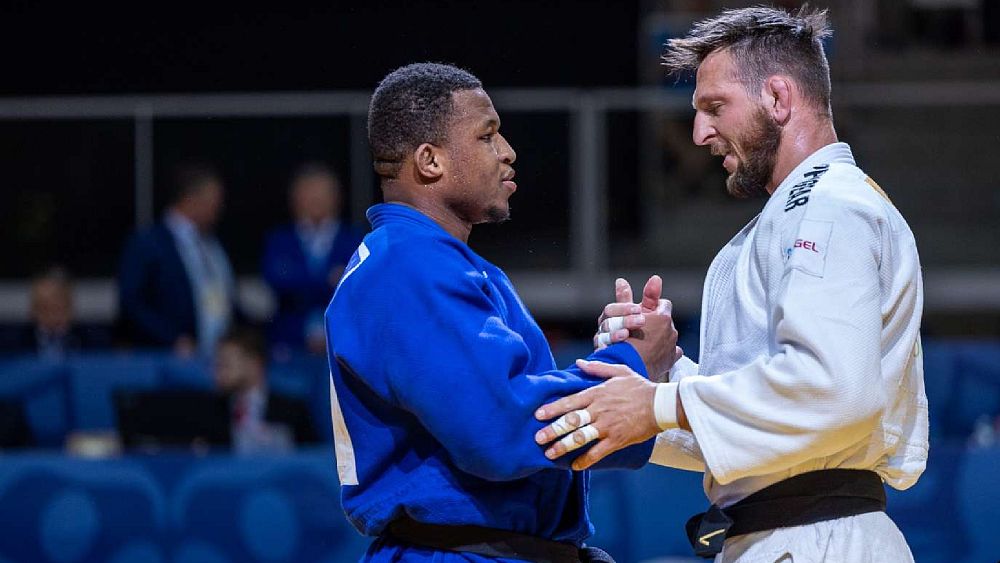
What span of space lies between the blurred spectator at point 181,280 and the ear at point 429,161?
4879 millimetres

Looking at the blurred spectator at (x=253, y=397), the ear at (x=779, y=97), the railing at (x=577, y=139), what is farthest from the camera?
the railing at (x=577, y=139)

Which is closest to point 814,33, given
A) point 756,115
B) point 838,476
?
point 756,115

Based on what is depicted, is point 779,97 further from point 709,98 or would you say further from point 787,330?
point 787,330

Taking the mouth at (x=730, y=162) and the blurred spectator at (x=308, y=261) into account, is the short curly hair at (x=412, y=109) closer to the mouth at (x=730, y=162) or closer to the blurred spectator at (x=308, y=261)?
the mouth at (x=730, y=162)

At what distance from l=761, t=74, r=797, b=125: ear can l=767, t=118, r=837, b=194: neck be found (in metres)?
0.03

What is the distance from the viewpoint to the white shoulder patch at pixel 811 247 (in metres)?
2.62

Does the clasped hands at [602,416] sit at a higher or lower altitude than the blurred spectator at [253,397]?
higher

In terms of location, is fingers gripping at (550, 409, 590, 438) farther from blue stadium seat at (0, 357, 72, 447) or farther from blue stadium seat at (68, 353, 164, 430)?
blue stadium seat at (0, 357, 72, 447)

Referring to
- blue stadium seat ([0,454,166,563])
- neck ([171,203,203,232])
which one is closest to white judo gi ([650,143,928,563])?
blue stadium seat ([0,454,166,563])

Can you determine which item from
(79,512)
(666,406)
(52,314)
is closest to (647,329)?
(666,406)

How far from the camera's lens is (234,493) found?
212 inches

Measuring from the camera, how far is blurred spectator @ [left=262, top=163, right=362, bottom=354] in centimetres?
764

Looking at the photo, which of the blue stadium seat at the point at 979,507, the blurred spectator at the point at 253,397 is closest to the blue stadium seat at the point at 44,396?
the blurred spectator at the point at 253,397

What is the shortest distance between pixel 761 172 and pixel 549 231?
251 inches
